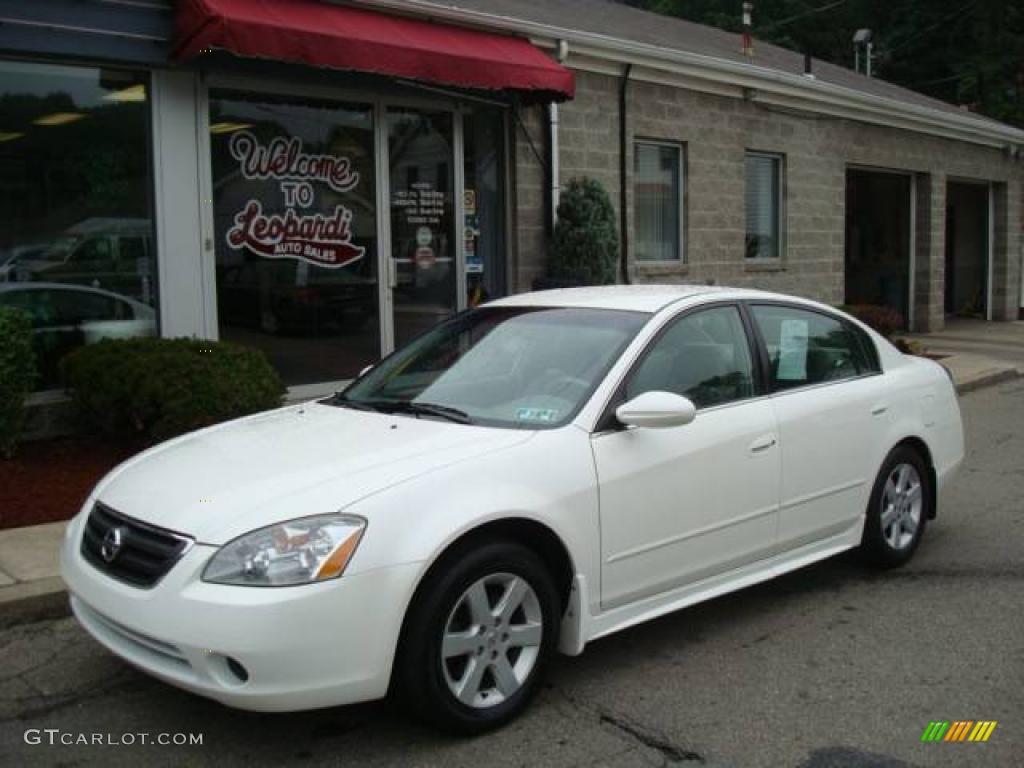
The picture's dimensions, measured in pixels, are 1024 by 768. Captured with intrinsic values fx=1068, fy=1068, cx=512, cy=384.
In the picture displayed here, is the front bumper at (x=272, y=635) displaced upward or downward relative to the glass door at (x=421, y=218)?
downward

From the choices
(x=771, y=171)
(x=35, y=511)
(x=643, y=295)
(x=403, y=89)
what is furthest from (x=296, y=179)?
(x=771, y=171)

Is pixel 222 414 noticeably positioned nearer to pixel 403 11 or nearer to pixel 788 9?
pixel 403 11

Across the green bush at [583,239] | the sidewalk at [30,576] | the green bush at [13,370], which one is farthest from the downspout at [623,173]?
the sidewalk at [30,576]

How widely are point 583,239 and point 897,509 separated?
635cm

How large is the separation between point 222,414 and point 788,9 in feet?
117

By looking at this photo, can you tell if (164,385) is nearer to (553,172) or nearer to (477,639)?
(477,639)

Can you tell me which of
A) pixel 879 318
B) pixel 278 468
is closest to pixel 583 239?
pixel 879 318

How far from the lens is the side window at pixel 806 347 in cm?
509

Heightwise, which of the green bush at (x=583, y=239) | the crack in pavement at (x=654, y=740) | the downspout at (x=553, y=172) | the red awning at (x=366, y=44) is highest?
the red awning at (x=366, y=44)

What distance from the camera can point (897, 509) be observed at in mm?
5590

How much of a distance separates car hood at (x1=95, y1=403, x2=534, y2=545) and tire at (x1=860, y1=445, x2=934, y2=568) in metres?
2.31

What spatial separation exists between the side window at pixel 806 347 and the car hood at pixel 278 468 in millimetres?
1643

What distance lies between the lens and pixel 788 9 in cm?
3781

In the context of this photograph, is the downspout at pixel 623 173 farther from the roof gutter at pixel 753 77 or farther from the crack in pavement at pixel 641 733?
the crack in pavement at pixel 641 733
